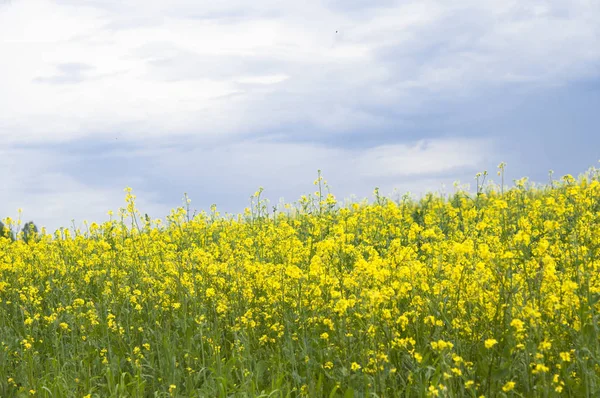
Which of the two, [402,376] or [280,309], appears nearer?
[402,376]

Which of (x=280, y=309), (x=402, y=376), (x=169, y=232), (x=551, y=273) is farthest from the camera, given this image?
(x=169, y=232)

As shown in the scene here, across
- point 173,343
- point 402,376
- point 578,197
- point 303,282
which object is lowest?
point 402,376

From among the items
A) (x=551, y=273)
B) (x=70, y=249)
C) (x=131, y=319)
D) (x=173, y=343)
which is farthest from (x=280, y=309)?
(x=70, y=249)

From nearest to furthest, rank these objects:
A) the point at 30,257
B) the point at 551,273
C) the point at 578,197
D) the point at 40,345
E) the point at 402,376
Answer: the point at 551,273, the point at 402,376, the point at 578,197, the point at 40,345, the point at 30,257

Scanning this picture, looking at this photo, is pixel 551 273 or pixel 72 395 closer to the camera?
pixel 551 273

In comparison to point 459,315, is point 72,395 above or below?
below

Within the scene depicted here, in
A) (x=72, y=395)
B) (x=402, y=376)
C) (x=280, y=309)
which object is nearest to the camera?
(x=402, y=376)

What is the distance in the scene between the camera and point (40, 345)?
6383 millimetres

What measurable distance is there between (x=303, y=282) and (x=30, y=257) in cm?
489

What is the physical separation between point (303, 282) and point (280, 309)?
321 mm

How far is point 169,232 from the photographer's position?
10156 millimetres

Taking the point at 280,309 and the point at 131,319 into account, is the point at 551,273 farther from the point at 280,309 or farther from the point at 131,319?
the point at 131,319

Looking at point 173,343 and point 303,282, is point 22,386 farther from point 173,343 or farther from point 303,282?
point 303,282

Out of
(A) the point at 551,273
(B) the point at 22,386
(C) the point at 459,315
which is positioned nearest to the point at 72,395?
(B) the point at 22,386
